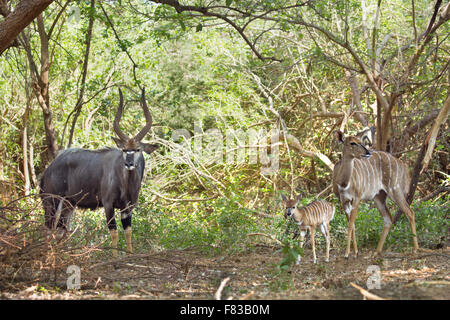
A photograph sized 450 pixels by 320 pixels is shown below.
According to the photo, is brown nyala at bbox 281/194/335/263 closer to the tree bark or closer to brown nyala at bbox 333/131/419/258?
brown nyala at bbox 333/131/419/258

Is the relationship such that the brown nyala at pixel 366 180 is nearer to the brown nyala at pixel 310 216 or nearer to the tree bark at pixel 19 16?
the brown nyala at pixel 310 216

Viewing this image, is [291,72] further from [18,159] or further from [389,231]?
[18,159]

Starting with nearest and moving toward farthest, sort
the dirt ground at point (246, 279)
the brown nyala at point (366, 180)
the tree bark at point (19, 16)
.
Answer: the dirt ground at point (246, 279) < the tree bark at point (19, 16) < the brown nyala at point (366, 180)

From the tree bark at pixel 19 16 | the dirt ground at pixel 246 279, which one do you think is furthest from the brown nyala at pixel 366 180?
the tree bark at pixel 19 16

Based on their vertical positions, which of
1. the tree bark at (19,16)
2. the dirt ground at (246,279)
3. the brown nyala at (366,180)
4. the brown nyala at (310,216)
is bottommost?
the dirt ground at (246,279)

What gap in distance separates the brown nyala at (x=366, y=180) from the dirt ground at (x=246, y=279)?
0.48m

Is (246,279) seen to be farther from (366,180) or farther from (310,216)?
(366,180)

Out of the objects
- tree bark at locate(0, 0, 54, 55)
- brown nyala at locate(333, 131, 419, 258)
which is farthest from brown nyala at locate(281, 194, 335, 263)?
tree bark at locate(0, 0, 54, 55)

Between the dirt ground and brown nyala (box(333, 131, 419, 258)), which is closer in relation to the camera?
the dirt ground

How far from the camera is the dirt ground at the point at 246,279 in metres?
4.23

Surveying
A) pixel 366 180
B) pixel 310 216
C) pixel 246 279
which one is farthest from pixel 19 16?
pixel 366 180

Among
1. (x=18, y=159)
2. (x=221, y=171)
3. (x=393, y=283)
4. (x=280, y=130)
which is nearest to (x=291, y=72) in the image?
(x=280, y=130)

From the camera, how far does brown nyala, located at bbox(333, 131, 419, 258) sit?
6289 millimetres

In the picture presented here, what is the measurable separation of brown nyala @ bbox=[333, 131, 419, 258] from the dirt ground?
1.59 ft
